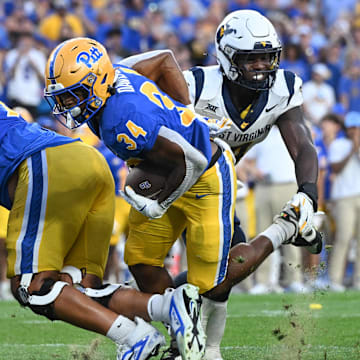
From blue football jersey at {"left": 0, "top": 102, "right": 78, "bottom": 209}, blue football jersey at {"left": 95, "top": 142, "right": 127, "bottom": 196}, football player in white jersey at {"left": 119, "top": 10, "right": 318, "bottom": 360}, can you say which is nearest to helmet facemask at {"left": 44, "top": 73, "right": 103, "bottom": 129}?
blue football jersey at {"left": 0, "top": 102, "right": 78, "bottom": 209}

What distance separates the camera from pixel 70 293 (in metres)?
4.05

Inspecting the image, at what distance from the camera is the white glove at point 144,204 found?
4.18 m

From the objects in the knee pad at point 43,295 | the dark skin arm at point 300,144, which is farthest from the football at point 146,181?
the dark skin arm at point 300,144

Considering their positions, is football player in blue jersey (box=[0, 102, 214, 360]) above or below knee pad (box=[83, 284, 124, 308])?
above

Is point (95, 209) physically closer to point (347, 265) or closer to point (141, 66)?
point (141, 66)

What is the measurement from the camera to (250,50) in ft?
15.9

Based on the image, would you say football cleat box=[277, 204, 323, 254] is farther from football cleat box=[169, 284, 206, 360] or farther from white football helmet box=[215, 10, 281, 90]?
football cleat box=[169, 284, 206, 360]

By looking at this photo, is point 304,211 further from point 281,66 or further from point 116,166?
point 281,66

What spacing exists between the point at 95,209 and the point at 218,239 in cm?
67

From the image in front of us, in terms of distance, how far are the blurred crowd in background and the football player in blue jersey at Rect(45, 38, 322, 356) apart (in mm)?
2762

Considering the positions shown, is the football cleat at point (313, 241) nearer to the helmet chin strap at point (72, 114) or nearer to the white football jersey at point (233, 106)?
the white football jersey at point (233, 106)

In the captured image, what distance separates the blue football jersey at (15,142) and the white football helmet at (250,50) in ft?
3.69

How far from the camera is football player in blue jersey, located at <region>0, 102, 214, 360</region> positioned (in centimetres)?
396

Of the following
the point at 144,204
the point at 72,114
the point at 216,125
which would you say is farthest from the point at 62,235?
the point at 216,125
